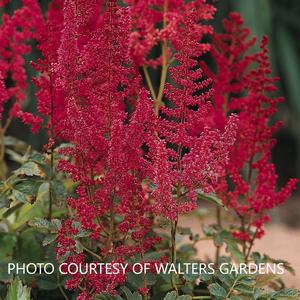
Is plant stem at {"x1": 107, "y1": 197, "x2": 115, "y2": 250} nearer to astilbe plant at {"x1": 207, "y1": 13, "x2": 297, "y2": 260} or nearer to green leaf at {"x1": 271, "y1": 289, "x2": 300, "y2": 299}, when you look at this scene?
green leaf at {"x1": 271, "y1": 289, "x2": 300, "y2": 299}

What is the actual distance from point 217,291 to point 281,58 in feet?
21.9

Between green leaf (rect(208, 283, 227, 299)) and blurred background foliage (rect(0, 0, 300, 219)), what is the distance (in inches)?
203

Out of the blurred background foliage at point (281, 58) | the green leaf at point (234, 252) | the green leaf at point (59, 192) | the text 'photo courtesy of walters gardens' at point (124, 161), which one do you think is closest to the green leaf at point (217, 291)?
the text 'photo courtesy of walters gardens' at point (124, 161)

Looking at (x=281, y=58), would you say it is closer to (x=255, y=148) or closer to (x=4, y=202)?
(x=255, y=148)

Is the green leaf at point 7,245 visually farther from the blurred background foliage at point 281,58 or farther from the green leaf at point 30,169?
the blurred background foliage at point 281,58

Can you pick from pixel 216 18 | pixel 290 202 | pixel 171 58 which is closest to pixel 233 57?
pixel 171 58

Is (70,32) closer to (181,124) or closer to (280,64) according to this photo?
(181,124)

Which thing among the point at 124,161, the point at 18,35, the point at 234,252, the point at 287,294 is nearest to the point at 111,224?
the point at 124,161

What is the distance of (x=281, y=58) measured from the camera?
27.9 feet

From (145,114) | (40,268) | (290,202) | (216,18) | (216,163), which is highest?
(216,18)

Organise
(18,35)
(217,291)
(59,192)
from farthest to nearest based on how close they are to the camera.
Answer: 1. (18,35)
2. (59,192)
3. (217,291)

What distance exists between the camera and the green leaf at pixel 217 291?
82.1 inches

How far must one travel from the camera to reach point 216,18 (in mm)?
8195

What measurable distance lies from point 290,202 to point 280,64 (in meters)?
1.62
